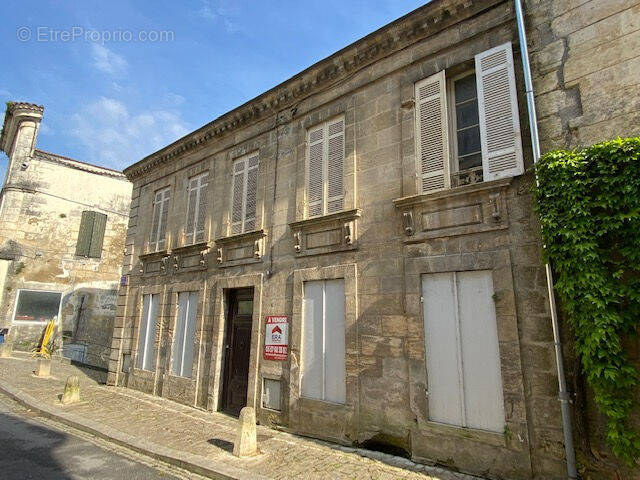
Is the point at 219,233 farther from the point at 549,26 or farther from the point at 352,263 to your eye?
the point at 549,26

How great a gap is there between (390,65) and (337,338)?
501 centimetres

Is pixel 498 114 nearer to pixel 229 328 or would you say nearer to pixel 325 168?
pixel 325 168

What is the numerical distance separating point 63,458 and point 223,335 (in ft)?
12.5

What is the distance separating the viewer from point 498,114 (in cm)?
557

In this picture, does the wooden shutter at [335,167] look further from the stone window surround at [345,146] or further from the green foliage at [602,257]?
the green foliage at [602,257]

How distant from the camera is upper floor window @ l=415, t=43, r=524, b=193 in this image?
542cm

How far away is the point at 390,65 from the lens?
6.89 m

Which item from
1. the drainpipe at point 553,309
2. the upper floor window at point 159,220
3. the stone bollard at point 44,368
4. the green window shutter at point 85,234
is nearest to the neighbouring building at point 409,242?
the drainpipe at point 553,309

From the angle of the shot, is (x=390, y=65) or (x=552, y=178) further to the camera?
(x=390, y=65)

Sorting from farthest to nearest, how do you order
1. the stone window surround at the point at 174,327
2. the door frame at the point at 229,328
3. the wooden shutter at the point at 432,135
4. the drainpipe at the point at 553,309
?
the stone window surround at the point at 174,327 → the door frame at the point at 229,328 → the wooden shutter at the point at 432,135 → the drainpipe at the point at 553,309

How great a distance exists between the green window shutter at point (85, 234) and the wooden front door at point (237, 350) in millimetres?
14582

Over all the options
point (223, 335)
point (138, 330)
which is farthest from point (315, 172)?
point (138, 330)

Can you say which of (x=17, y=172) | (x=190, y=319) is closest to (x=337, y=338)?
(x=190, y=319)

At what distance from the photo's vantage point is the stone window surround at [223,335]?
7766 millimetres
